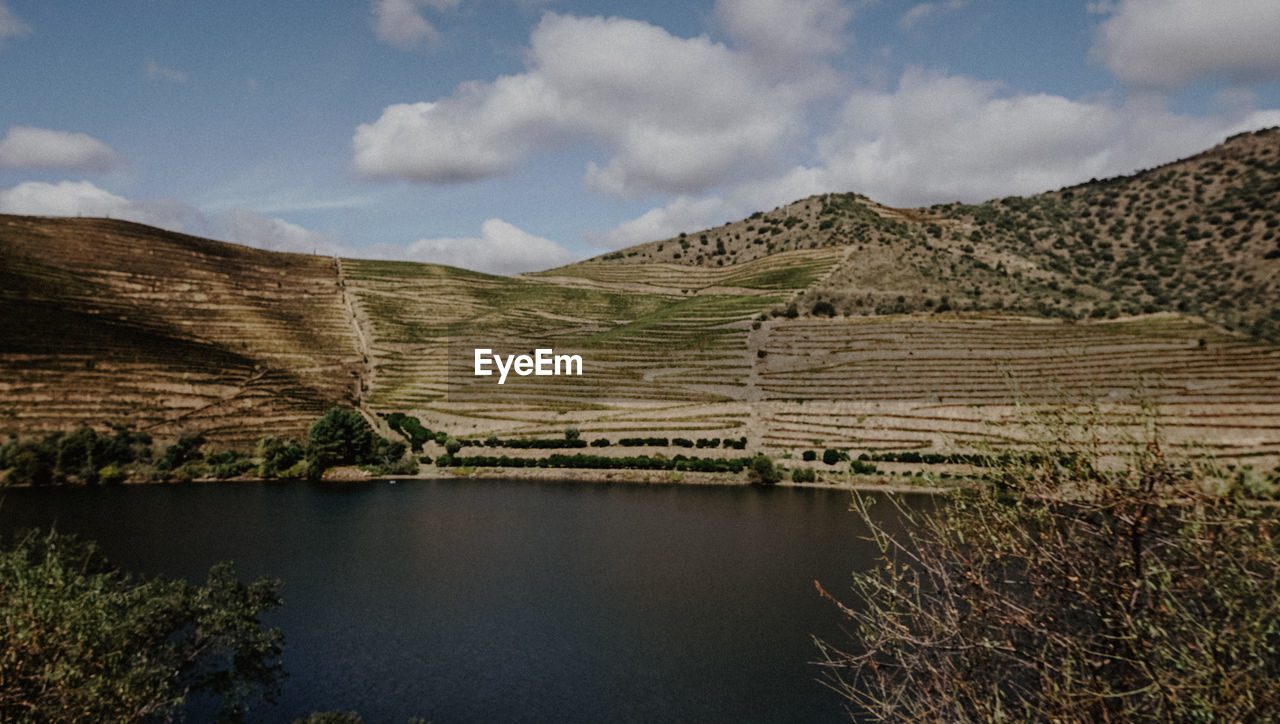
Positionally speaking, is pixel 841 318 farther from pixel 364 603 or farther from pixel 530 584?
pixel 364 603

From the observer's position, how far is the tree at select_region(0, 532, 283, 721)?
17.6m

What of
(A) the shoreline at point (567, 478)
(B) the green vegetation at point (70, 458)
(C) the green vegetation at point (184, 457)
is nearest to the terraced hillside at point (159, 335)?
(C) the green vegetation at point (184, 457)

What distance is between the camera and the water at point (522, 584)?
30344mm

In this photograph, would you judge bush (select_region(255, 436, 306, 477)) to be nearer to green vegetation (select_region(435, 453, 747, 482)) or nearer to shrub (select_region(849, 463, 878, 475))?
green vegetation (select_region(435, 453, 747, 482))

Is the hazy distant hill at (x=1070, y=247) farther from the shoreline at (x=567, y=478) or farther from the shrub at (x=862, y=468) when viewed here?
the shoreline at (x=567, y=478)

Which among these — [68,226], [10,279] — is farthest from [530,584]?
[68,226]

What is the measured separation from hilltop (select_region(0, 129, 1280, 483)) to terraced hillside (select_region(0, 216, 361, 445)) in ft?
1.37

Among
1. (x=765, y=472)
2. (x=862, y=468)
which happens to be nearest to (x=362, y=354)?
(x=765, y=472)

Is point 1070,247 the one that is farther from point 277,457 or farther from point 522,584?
point 277,457

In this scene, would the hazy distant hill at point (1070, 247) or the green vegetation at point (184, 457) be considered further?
the hazy distant hill at point (1070, 247)

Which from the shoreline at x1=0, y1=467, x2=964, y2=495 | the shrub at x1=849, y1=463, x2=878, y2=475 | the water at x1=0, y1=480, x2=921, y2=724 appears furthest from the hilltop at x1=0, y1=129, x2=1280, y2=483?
the water at x1=0, y1=480, x2=921, y2=724

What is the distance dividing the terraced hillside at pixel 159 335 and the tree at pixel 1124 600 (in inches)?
3739

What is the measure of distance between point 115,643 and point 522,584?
24478mm

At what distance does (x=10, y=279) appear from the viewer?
330ft
